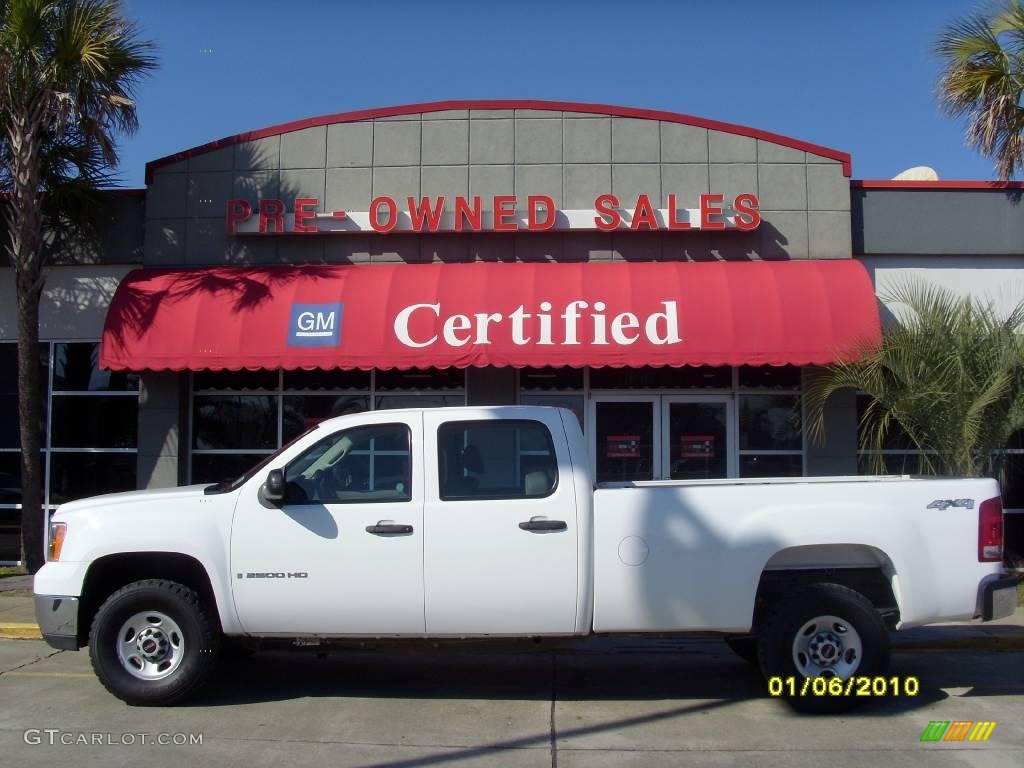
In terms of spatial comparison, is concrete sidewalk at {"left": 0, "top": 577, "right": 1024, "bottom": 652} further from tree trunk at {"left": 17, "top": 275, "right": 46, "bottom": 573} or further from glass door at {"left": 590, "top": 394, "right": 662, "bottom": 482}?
glass door at {"left": 590, "top": 394, "right": 662, "bottom": 482}

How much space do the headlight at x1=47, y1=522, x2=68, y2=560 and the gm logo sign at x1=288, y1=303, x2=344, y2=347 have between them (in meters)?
5.75

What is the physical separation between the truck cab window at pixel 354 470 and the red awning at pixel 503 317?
548 centimetres

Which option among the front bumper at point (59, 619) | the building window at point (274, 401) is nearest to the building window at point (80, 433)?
the building window at point (274, 401)

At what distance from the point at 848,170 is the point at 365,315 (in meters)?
7.16

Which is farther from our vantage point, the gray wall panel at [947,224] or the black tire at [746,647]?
the gray wall panel at [947,224]

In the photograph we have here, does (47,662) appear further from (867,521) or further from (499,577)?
(867,521)

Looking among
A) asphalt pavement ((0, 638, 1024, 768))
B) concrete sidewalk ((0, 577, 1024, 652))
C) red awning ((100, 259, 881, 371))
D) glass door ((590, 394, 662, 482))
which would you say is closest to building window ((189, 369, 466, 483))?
red awning ((100, 259, 881, 371))

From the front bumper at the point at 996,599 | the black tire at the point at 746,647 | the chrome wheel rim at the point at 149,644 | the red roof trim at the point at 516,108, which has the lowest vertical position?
the black tire at the point at 746,647

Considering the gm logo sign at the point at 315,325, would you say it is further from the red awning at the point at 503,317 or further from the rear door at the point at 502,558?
the rear door at the point at 502,558

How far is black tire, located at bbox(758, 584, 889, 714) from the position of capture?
20.1 ft

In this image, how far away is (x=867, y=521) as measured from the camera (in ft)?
19.9

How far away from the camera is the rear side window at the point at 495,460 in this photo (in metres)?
6.17

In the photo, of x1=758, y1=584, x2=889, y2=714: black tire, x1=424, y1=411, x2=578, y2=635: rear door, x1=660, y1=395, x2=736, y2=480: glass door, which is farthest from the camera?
x1=660, y1=395, x2=736, y2=480: glass door

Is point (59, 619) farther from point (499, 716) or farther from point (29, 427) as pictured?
point (29, 427)
